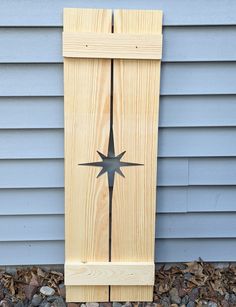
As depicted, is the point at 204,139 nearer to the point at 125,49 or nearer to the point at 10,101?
the point at 125,49

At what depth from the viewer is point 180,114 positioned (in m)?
2.33

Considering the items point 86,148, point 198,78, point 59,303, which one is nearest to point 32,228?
point 59,303

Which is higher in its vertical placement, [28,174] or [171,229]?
[28,174]

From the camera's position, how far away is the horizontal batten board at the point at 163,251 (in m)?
2.51

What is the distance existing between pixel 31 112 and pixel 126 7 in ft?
2.30

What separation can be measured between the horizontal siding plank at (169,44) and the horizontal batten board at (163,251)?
1009 millimetres

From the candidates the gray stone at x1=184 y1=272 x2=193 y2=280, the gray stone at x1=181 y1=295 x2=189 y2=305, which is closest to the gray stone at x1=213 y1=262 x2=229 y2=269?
the gray stone at x1=184 y1=272 x2=193 y2=280

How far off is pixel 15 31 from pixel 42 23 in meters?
0.14

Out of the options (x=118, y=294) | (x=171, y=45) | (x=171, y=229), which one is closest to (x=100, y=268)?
(x=118, y=294)

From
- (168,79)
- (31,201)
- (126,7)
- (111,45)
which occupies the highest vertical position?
(126,7)

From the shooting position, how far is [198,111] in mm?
2326

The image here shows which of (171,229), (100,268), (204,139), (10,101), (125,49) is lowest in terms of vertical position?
(100,268)

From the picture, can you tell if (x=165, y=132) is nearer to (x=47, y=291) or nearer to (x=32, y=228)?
(x=32, y=228)

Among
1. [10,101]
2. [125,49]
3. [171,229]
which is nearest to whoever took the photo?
[125,49]
